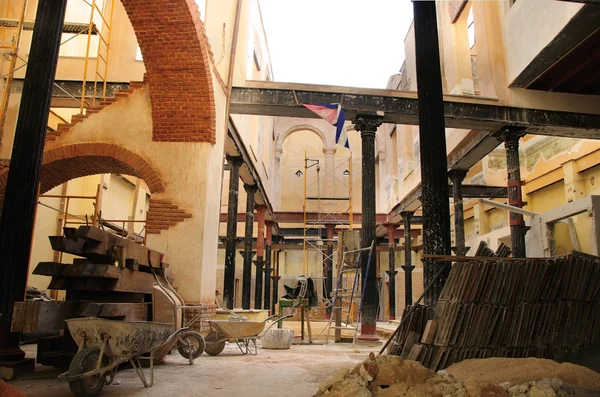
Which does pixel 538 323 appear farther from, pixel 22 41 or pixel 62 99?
pixel 22 41

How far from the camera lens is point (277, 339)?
872 centimetres

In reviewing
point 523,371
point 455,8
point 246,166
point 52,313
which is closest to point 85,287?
point 52,313

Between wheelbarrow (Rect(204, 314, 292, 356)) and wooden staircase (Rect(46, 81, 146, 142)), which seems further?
wooden staircase (Rect(46, 81, 146, 142))

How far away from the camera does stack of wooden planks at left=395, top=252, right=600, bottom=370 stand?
4609 mm

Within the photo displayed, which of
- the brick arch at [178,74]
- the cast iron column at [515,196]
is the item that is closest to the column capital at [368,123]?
the cast iron column at [515,196]

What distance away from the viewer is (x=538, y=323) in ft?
15.4

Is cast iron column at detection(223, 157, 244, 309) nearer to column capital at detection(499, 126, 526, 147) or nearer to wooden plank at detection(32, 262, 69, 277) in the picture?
column capital at detection(499, 126, 526, 147)

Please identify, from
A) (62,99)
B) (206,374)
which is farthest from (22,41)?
(206,374)

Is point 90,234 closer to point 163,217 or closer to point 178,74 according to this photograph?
point 163,217

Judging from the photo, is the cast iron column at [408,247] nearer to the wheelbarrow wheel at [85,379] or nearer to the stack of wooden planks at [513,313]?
the stack of wooden planks at [513,313]

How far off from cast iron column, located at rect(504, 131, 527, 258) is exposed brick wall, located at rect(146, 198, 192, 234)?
713 cm

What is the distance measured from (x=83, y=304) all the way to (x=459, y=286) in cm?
374

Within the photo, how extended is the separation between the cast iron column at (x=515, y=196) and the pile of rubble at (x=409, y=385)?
7.58 metres

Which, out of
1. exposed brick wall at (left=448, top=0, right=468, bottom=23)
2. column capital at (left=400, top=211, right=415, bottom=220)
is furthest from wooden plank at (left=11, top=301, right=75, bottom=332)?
column capital at (left=400, top=211, right=415, bottom=220)
